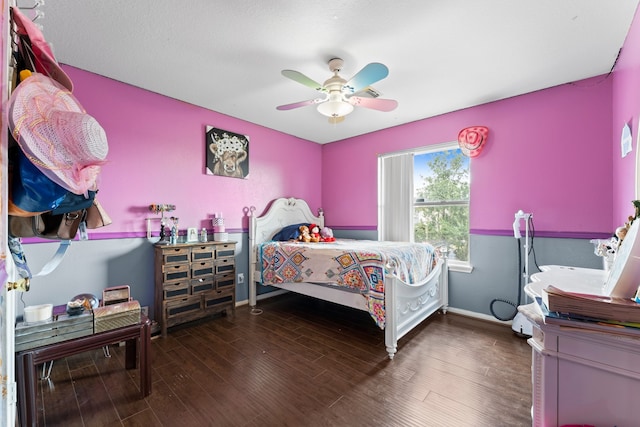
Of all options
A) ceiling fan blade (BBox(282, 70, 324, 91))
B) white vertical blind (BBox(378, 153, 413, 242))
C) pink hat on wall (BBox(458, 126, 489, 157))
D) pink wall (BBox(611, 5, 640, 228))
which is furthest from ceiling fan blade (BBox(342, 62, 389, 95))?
white vertical blind (BBox(378, 153, 413, 242))

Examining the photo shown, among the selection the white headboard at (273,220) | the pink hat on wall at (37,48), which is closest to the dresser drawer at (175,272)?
the white headboard at (273,220)

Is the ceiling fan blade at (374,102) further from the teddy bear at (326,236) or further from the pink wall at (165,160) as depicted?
the teddy bear at (326,236)

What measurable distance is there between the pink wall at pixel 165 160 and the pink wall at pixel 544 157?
7.32 feet

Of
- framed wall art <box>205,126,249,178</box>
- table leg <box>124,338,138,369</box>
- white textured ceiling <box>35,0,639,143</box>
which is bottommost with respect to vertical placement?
table leg <box>124,338,138,369</box>

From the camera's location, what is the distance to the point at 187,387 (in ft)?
5.98

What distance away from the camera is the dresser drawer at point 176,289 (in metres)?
2.61

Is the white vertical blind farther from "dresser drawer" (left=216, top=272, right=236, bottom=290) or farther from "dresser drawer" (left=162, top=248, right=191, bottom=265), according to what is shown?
"dresser drawer" (left=162, top=248, right=191, bottom=265)

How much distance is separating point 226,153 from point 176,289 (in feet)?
5.68

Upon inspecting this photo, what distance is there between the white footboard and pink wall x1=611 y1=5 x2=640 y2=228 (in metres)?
1.56

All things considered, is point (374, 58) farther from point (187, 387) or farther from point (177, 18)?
point (187, 387)

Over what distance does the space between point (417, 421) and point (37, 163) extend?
2.03m

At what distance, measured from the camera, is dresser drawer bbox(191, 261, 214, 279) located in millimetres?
2807

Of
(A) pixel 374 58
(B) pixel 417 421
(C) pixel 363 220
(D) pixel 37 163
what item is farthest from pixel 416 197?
(D) pixel 37 163

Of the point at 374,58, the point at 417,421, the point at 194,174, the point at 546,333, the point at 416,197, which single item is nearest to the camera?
the point at 546,333
